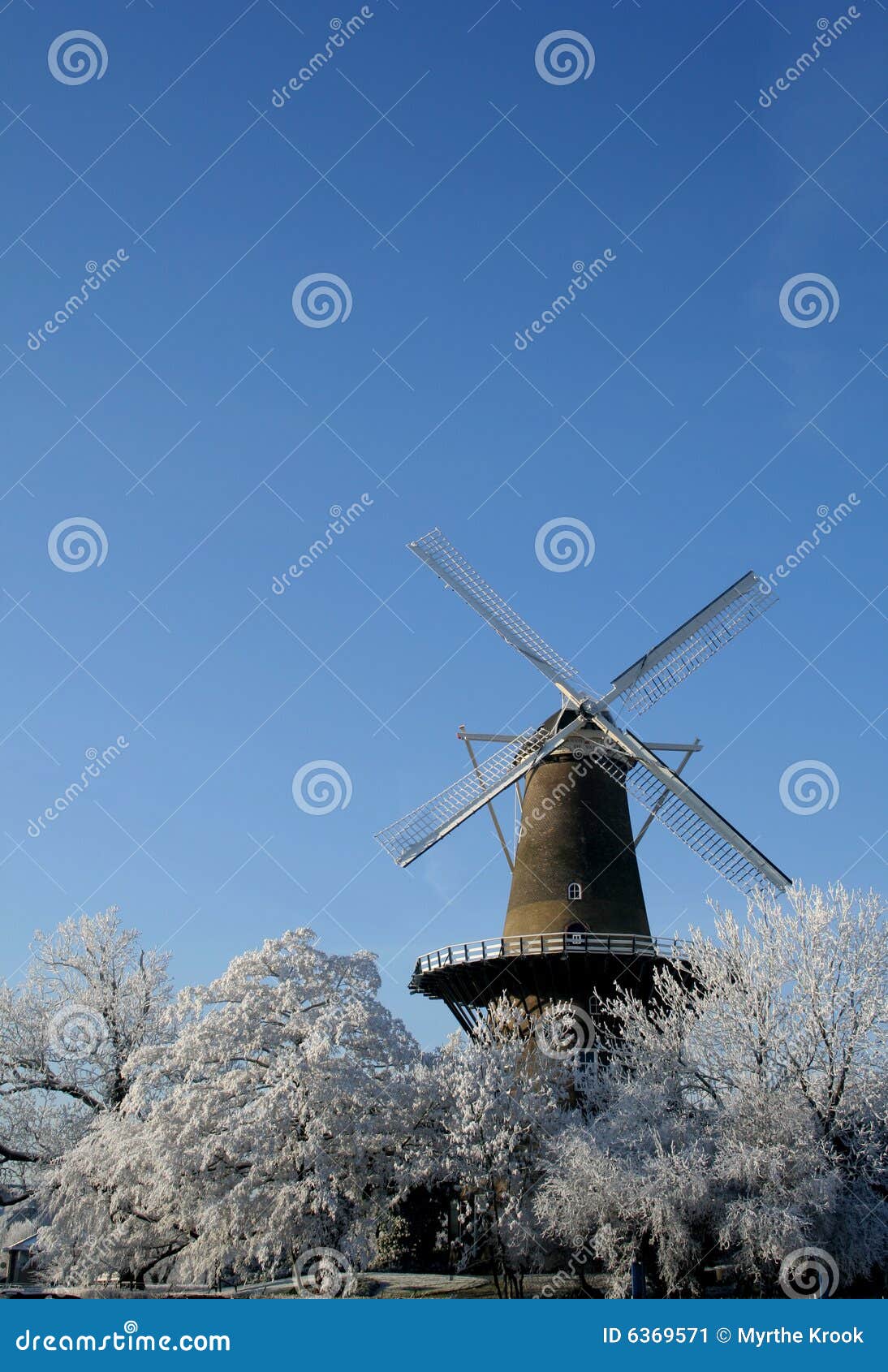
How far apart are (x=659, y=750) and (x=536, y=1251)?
14.6 metres

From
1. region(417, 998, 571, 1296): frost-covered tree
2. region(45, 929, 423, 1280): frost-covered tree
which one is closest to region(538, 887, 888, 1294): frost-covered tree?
region(417, 998, 571, 1296): frost-covered tree

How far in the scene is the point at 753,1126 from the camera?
22.1 meters

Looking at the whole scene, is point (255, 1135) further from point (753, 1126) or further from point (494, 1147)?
point (753, 1126)

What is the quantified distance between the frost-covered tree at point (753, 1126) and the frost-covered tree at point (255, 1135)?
14.6 feet

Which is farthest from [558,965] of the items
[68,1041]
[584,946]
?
[68,1041]

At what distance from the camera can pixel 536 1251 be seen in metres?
25.4

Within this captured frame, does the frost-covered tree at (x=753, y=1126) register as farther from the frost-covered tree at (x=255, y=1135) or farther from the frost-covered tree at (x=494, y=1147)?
the frost-covered tree at (x=255, y=1135)

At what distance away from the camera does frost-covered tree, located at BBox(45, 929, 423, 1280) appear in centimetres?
2256

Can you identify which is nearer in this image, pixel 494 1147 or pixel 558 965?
pixel 494 1147

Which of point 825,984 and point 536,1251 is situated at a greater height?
point 825,984

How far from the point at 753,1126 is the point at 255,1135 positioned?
33.8 ft

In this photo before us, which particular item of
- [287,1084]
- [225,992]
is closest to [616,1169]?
[287,1084]

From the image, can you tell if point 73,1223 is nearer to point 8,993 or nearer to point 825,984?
point 8,993

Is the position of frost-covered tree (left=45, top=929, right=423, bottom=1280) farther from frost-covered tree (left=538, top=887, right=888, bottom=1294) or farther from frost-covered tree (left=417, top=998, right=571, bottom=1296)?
frost-covered tree (left=538, top=887, right=888, bottom=1294)
